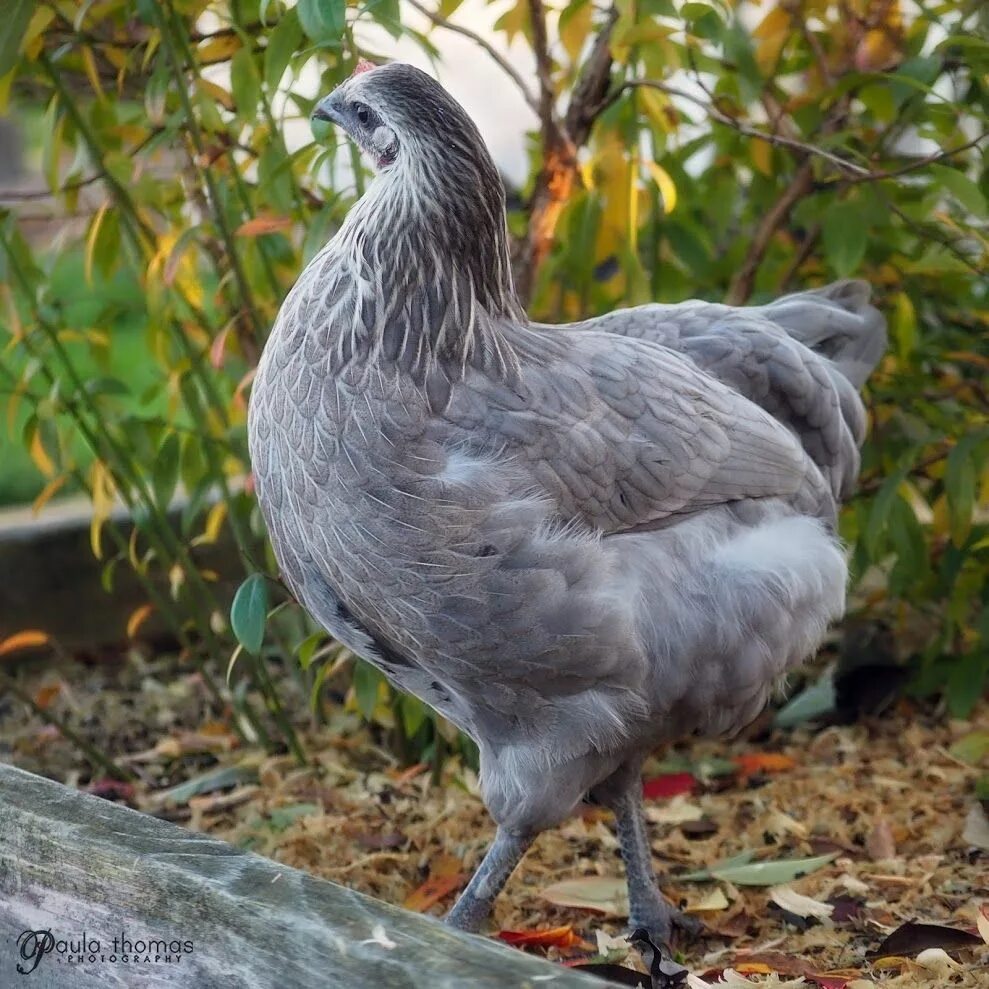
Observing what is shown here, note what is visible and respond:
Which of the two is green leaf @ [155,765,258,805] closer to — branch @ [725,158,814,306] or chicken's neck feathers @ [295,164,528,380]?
chicken's neck feathers @ [295,164,528,380]

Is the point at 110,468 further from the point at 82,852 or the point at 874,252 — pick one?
the point at 874,252

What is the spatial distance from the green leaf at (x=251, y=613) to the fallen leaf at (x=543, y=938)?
667 mm

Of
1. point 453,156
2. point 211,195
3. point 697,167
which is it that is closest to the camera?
point 453,156

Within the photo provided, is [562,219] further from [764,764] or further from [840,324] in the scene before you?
[764,764]

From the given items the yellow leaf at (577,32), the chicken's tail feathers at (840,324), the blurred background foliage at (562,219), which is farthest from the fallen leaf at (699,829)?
the yellow leaf at (577,32)

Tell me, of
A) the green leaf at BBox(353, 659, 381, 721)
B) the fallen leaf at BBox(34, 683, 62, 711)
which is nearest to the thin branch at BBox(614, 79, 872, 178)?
the green leaf at BBox(353, 659, 381, 721)

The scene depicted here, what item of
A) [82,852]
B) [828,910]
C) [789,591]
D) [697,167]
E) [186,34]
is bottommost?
[828,910]

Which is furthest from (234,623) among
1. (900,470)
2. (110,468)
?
(900,470)

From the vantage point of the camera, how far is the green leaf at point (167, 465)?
9.30ft

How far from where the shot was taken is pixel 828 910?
2459 mm

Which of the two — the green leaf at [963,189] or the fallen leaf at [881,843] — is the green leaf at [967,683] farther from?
the green leaf at [963,189]

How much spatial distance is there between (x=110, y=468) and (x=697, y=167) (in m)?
3.40

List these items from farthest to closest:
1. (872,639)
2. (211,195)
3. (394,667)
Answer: (872,639) < (211,195) < (394,667)

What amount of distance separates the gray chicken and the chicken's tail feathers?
0.44 meters
